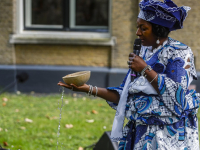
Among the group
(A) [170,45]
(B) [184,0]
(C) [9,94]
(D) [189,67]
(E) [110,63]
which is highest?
(B) [184,0]

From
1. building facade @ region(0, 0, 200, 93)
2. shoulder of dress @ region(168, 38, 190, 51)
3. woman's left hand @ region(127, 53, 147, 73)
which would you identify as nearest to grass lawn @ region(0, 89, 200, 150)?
building facade @ region(0, 0, 200, 93)

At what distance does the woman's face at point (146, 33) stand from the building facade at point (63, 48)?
601 centimetres

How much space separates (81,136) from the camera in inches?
213

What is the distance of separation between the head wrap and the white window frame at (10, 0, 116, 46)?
20.0ft

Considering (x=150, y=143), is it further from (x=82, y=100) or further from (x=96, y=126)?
(x=82, y=100)

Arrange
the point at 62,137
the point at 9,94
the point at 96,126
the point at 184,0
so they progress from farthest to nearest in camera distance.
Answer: the point at 9,94, the point at 184,0, the point at 96,126, the point at 62,137

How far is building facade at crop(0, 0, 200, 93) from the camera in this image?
8562 millimetres

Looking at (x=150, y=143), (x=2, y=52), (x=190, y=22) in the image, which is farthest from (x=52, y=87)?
(x=150, y=143)

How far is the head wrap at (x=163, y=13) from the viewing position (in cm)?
240

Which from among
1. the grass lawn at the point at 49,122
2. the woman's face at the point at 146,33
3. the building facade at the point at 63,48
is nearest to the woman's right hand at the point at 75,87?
the woman's face at the point at 146,33

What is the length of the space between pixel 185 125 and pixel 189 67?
46cm

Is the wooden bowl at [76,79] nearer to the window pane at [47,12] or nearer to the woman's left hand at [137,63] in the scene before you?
the woman's left hand at [137,63]

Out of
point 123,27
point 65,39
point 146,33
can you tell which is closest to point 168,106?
point 146,33

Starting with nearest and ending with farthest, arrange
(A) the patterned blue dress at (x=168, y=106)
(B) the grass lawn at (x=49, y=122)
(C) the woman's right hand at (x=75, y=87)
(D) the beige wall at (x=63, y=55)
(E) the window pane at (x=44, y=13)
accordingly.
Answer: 1. (A) the patterned blue dress at (x=168, y=106)
2. (C) the woman's right hand at (x=75, y=87)
3. (B) the grass lawn at (x=49, y=122)
4. (D) the beige wall at (x=63, y=55)
5. (E) the window pane at (x=44, y=13)
